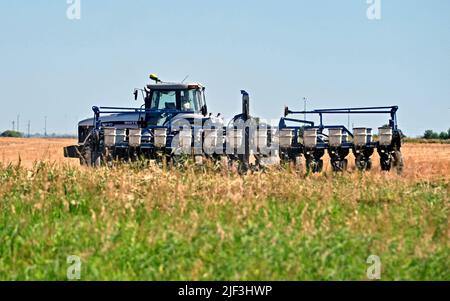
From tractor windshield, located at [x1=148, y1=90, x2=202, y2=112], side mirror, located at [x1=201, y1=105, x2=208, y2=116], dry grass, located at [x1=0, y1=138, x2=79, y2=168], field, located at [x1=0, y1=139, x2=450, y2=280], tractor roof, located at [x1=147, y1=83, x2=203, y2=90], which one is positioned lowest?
field, located at [x1=0, y1=139, x2=450, y2=280]

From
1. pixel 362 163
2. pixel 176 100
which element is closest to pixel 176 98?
pixel 176 100

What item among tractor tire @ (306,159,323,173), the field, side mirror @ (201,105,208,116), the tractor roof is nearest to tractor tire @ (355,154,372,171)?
tractor tire @ (306,159,323,173)

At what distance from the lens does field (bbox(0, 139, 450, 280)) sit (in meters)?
6.60

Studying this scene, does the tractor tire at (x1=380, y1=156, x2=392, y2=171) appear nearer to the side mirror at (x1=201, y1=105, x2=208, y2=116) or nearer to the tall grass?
the side mirror at (x1=201, y1=105, x2=208, y2=116)

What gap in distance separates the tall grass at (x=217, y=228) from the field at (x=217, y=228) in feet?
0.05

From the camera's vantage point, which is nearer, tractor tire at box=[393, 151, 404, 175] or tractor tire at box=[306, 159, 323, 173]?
tractor tire at box=[306, 159, 323, 173]

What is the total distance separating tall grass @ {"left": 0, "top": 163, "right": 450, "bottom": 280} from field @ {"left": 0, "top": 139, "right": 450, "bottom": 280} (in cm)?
1

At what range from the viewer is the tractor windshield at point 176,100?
18016 millimetres

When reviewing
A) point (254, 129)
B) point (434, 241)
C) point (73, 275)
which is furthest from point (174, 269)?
point (254, 129)

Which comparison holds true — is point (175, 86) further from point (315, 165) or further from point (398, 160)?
point (398, 160)

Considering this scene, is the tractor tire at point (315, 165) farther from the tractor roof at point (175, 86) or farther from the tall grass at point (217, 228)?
the tall grass at point (217, 228)

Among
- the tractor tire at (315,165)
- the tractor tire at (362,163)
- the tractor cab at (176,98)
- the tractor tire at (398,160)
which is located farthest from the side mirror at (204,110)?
the tractor tire at (398,160)

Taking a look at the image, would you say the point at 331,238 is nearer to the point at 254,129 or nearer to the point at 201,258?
the point at 201,258
